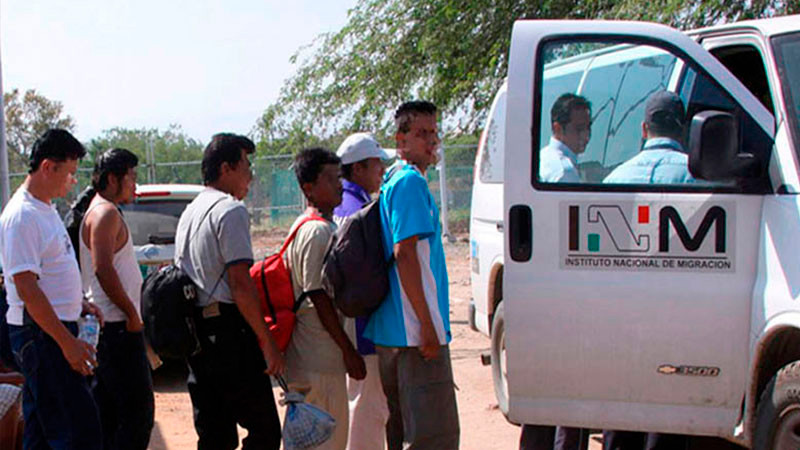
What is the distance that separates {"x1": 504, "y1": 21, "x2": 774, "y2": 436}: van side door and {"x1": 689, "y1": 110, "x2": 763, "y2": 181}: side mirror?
0.22 ft

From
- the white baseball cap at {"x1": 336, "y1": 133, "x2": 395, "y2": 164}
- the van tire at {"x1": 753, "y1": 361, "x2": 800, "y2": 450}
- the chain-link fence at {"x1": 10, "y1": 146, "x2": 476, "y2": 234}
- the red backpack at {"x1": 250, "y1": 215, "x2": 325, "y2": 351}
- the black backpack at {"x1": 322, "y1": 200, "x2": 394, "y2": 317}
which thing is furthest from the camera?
the chain-link fence at {"x1": 10, "y1": 146, "x2": 476, "y2": 234}

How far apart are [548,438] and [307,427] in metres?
1.47

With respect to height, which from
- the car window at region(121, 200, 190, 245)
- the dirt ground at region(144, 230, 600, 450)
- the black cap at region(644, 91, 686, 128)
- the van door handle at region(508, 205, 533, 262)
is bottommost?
the dirt ground at region(144, 230, 600, 450)

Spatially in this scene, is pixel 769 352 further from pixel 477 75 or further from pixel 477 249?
pixel 477 75

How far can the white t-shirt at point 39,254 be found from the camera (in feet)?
13.5

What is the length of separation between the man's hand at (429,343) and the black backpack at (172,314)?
0.99m

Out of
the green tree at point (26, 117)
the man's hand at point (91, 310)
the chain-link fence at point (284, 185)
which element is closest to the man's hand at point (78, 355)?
the man's hand at point (91, 310)

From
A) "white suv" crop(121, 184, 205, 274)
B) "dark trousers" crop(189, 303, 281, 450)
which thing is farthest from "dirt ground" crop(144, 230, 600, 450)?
"dark trousers" crop(189, 303, 281, 450)

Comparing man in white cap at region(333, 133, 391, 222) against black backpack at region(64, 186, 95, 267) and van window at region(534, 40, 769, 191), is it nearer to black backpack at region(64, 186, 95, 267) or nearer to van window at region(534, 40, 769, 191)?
van window at region(534, 40, 769, 191)

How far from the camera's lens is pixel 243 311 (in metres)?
4.10

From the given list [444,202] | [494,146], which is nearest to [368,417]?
[494,146]

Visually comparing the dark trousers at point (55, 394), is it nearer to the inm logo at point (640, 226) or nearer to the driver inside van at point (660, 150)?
the inm logo at point (640, 226)

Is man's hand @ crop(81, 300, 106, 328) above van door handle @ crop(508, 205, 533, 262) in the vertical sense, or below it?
below

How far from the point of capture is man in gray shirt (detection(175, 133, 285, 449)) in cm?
413
